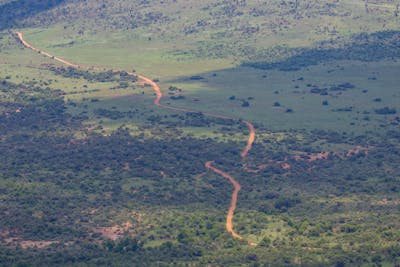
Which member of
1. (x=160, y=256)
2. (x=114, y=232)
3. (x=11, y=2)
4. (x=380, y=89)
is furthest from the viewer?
(x=11, y=2)

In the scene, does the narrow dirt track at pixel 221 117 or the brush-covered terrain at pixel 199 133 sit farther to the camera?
the narrow dirt track at pixel 221 117

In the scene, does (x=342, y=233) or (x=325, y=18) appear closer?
(x=342, y=233)

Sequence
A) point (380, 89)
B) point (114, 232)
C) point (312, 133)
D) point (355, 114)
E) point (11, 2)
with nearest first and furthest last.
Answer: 1. point (114, 232)
2. point (312, 133)
3. point (355, 114)
4. point (380, 89)
5. point (11, 2)

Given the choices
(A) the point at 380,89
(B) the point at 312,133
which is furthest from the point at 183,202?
(A) the point at 380,89

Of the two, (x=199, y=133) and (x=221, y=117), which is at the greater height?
(x=199, y=133)

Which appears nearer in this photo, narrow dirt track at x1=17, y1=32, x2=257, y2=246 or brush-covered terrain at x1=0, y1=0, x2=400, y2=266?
brush-covered terrain at x1=0, y1=0, x2=400, y2=266

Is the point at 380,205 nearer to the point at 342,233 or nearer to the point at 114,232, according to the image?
the point at 342,233

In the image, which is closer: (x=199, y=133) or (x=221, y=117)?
(x=199, y=133)
